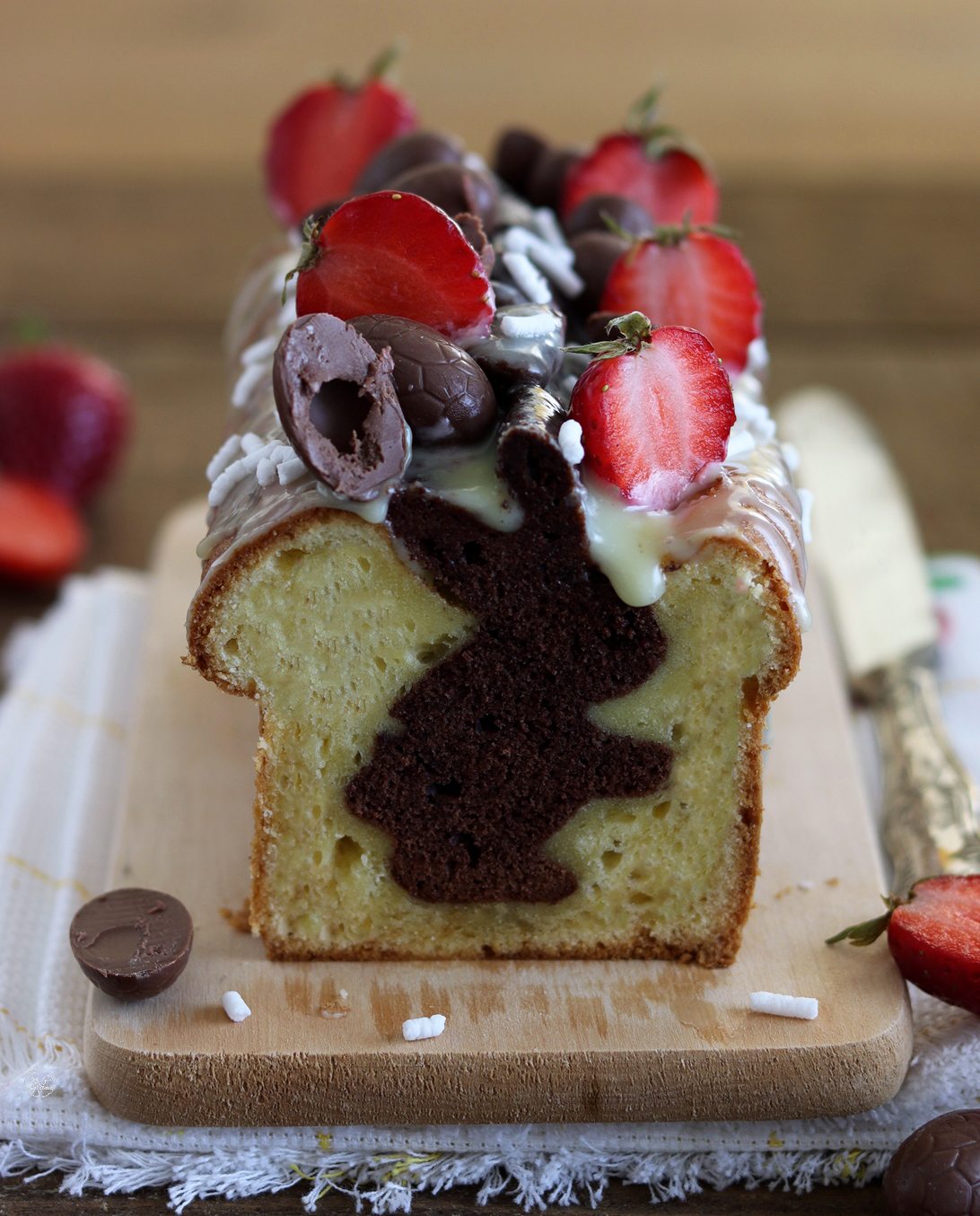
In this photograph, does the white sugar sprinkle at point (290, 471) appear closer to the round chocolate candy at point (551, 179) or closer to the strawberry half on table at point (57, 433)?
the round chocolate candy at point (551, 179)

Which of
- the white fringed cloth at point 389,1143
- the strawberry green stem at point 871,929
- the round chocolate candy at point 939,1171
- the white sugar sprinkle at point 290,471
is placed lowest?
the round chocolate candy at point 939,1171

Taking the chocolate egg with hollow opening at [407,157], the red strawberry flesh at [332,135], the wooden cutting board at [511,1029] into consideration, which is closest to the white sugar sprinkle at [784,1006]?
the wooden cutting board at [511,1029]

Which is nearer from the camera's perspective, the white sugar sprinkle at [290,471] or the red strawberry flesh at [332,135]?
the white sugar sprinkle at [290,471]

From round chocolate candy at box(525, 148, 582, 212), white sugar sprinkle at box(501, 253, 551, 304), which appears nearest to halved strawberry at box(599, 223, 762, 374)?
white sugar sprinkle at box(501, 253, 551, 304)

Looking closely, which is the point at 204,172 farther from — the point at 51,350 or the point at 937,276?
the point at 937,276

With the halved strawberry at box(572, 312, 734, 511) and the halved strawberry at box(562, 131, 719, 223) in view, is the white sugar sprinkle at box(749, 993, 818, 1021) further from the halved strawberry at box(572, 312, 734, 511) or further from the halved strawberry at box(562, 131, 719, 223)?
the halved strawberry at box(562, 131, 719, 223)

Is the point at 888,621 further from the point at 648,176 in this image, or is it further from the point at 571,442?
the point at 571,442

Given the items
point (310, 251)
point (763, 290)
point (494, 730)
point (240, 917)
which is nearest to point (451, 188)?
point (310, 251)
